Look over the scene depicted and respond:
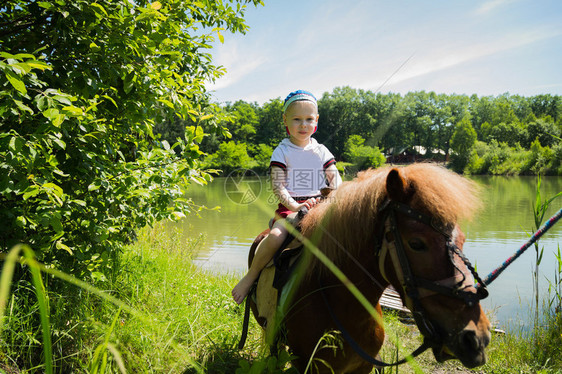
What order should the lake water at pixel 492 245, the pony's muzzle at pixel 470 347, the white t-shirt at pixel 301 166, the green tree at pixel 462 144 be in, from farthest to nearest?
the green tree at pixel 462 144 < the lake water at pixel 492 245 < the white t-shirt at pixel 301 166 < the pony's muzzle at pixel 470 347

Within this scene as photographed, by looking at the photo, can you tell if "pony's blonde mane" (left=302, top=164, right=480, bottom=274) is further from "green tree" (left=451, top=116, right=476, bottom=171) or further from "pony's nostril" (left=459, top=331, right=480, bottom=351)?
"green tree" (left=451, top=116, right=476, bottom=171)

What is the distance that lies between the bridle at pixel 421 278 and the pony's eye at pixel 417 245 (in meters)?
0.05

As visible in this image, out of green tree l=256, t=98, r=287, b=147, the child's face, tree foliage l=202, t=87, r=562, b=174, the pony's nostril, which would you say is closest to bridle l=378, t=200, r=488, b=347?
the pony's nostril

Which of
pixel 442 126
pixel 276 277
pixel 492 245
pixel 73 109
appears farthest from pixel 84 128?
pixel 442 126

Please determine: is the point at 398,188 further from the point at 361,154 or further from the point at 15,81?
the point at 361,154

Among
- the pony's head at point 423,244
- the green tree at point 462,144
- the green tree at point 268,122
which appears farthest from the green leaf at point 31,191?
the green tree at point 462,144

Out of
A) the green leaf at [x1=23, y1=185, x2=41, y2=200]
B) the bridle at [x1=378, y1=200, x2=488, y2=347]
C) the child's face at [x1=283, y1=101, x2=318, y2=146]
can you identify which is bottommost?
the bridle at [x1=378, y1=200, x2=488, y2=347]

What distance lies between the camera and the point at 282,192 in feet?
8.34

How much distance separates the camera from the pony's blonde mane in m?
1.65

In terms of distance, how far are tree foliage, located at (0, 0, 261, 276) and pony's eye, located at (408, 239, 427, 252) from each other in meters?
2.15

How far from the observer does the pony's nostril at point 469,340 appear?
4.82 feet

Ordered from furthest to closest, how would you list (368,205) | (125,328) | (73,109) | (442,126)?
(442,126)
(125,328)
(73,109)
(368,205)

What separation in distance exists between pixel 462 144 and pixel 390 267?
58239 millimetres

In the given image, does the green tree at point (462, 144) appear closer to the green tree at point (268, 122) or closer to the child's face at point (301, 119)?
the green tree at point (268, 122)
